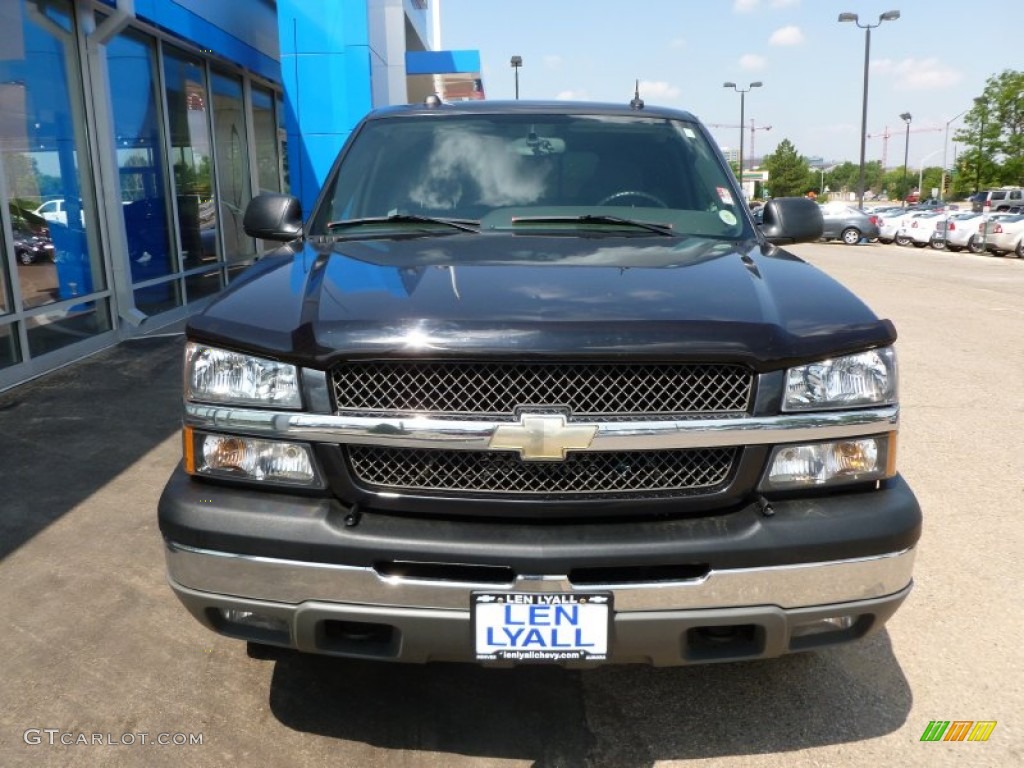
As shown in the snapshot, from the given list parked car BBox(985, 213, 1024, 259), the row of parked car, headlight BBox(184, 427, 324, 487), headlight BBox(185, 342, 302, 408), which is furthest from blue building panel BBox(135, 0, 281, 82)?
parked car BBox(985, 213, 1024, 259)

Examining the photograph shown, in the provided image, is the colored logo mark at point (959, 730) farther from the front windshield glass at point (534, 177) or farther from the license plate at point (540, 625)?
the front windshield glass at point (534, 177)

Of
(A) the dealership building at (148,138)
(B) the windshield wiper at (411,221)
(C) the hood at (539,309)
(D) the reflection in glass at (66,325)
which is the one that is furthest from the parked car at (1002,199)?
(C) the hood at (539,309)

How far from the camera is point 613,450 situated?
7.64 ft

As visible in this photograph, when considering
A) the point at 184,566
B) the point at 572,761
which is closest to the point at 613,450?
the point at 572,761

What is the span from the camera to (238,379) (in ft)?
8.11

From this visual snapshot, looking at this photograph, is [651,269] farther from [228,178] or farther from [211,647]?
[228,178]

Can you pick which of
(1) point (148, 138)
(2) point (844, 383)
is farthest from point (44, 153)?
(2) point (844, 383)

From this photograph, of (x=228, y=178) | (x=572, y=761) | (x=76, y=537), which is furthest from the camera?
(x=228, y=178)

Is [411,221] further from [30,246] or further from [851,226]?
[851,226]

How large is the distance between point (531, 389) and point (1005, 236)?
28.0 meters

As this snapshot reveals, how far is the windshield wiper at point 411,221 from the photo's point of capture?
3465mm

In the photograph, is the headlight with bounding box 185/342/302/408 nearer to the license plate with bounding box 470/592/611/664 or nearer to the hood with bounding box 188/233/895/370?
the hood with bounding box 188/233/895/370

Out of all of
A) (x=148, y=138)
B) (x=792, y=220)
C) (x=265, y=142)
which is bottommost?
(x=792, y=220)

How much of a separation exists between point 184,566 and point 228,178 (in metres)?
12.4
